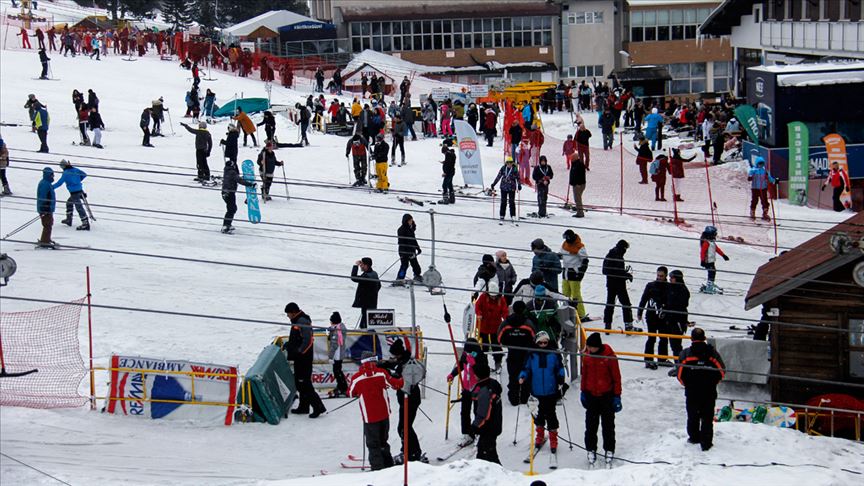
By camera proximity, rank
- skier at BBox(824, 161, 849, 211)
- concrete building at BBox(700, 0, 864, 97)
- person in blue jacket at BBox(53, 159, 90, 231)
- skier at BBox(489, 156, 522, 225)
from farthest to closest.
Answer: concrete building at BBox(700, 0, 864, 97) → skier at BBox(824, 161, 849, 211) → skier at BBox(489, 156, 522, 225) → person in blue jacket at BBox(53, 159, 90, 231)

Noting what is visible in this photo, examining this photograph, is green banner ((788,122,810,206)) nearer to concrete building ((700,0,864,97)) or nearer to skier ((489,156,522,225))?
skier ((489,156,522,225))

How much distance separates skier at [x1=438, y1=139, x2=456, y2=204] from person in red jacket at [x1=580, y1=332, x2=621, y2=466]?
13.0 metres

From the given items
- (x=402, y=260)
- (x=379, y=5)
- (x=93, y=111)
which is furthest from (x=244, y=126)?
(x=379, y=5)

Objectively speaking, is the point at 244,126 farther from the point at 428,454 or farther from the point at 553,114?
the point at 428,454

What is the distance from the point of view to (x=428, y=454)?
13133 mm

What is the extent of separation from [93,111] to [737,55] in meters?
27.2

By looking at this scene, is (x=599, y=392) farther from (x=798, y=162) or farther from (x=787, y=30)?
(x=787, y=30)

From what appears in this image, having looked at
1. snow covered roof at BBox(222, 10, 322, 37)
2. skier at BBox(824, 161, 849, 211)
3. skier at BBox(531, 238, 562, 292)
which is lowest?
skier at BBox(531, 238, 562, 292)

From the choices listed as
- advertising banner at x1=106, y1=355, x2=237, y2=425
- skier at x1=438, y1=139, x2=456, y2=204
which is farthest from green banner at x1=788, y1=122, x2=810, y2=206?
advertising banner at x1=106, y1=355, x2=237, y2=425

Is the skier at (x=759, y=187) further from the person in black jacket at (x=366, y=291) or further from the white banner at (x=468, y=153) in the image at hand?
the person in black jacket at (x=366, y=291)

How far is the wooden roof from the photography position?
14070 millimetres

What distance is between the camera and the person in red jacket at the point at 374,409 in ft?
40.2

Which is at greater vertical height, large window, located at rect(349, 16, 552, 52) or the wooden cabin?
large window, located at rect(349, 16, 552, 52)

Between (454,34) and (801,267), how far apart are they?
51075 millimetres
